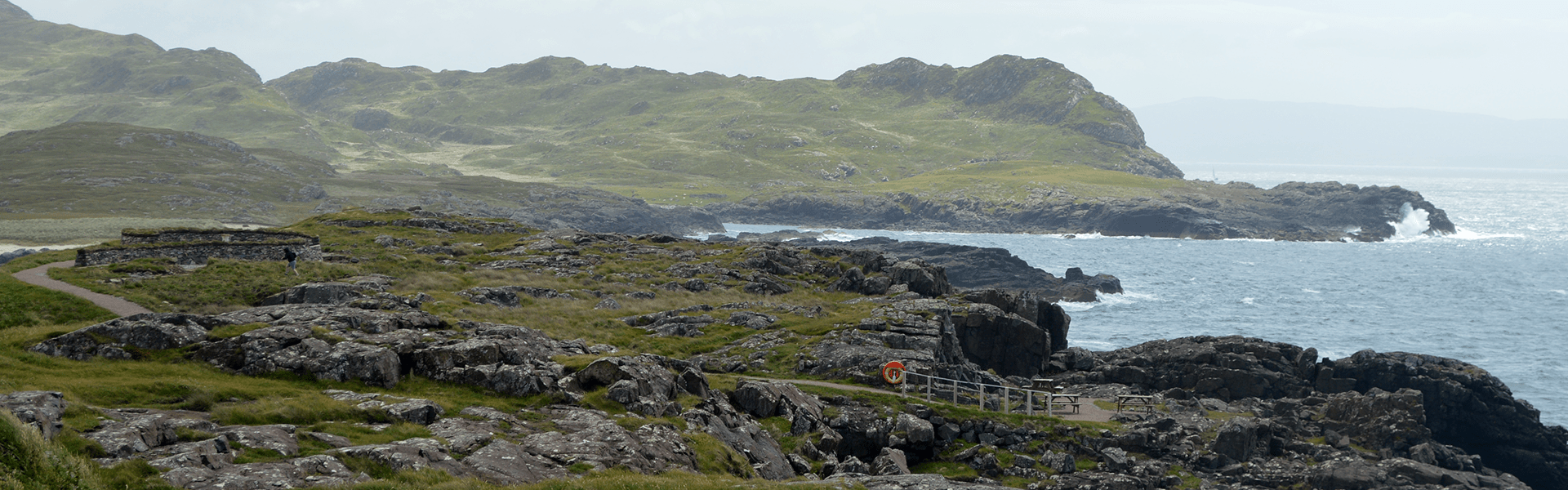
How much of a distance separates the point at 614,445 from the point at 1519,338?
392ft

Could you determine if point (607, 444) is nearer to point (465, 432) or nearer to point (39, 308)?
point (465, 432)

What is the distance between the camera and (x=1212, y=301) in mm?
122062

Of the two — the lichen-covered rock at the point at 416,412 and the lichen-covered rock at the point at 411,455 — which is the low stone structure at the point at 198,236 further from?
the lichen-covered rock at the point at 411,455

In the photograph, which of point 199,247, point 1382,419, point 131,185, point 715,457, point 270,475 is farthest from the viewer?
point 131,185

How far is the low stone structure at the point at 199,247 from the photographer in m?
47.2

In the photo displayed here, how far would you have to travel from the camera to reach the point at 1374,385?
54.7 m

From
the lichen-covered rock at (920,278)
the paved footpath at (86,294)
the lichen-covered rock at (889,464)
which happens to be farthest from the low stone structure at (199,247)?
the lichen-covered rock at (889,464)

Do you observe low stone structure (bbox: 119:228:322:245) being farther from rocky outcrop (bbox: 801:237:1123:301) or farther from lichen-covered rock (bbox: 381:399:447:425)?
rocky outcrop (bbox: 801:237:1123:301)

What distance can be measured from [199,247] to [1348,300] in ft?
457

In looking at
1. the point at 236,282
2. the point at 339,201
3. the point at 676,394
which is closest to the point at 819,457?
the point at 676,394

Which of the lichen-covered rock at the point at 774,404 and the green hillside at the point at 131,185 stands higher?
the green hillside at the point at 131,185

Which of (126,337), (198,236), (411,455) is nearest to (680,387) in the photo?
(411,455)

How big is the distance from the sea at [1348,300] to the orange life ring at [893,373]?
2091 inches

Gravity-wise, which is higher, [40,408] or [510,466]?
[40,408]
